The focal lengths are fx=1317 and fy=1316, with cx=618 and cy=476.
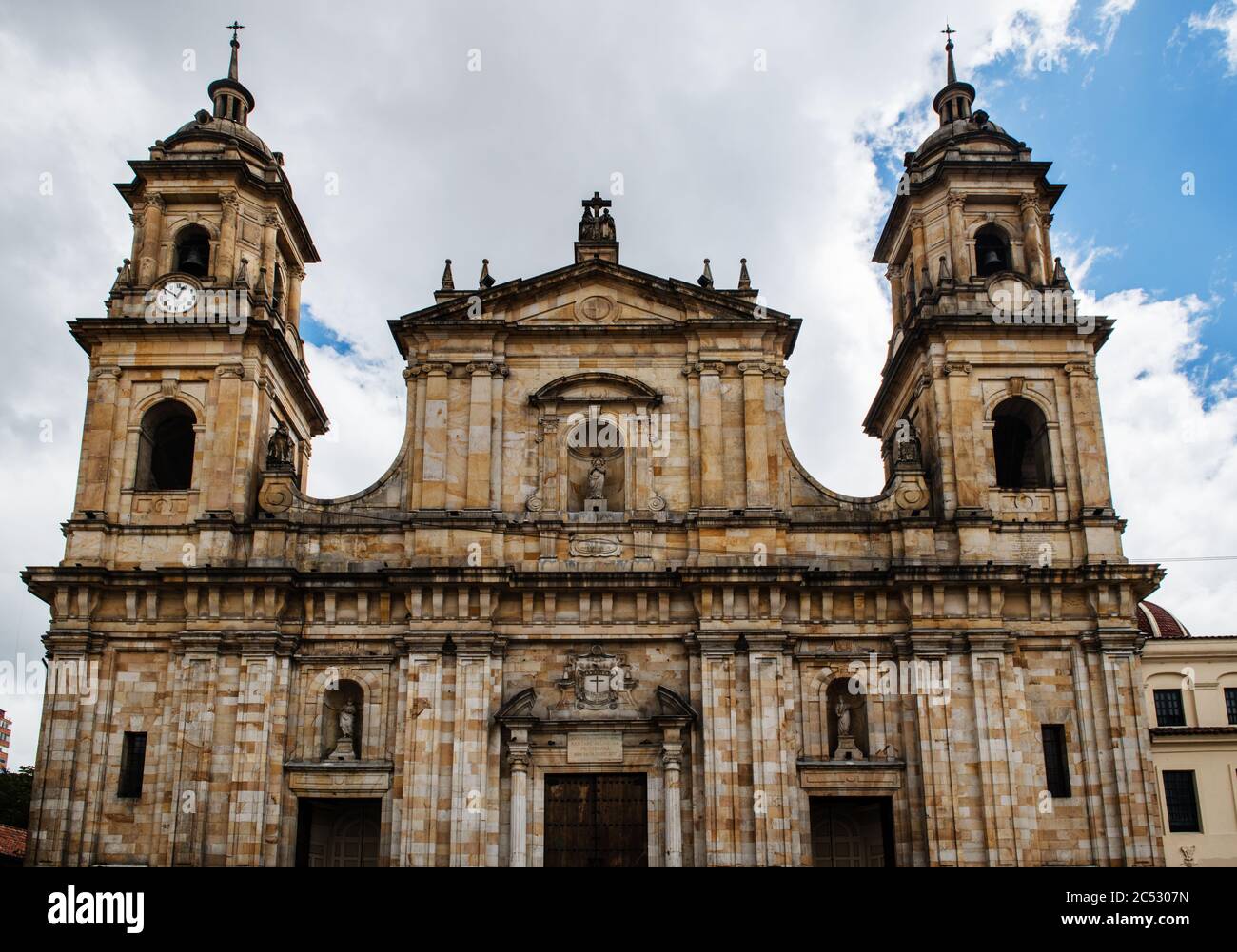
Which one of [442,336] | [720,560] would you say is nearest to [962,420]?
[720,560]

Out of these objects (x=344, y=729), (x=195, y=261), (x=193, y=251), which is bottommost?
(x=344, y=729)

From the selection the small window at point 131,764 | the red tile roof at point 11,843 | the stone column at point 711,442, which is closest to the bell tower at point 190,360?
the small window at point 131,764

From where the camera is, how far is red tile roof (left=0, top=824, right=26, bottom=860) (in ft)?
123

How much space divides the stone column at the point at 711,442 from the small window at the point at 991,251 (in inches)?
290

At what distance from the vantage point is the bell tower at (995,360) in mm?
29625

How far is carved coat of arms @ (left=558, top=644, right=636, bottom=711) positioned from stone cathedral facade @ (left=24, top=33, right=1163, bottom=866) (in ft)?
0.24

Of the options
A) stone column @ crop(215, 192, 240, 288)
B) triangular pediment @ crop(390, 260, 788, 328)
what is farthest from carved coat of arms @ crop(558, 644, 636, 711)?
stone column @ crop(215, 192, 240, 288)

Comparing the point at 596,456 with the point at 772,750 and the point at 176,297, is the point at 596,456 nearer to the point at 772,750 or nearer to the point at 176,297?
the point at 772,750

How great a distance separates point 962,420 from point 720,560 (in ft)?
21.7

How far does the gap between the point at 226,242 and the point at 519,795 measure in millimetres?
14975

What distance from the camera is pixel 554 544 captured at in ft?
95.9

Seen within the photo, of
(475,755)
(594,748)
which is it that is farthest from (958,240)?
(475,755)

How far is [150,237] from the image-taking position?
31.9 metres
